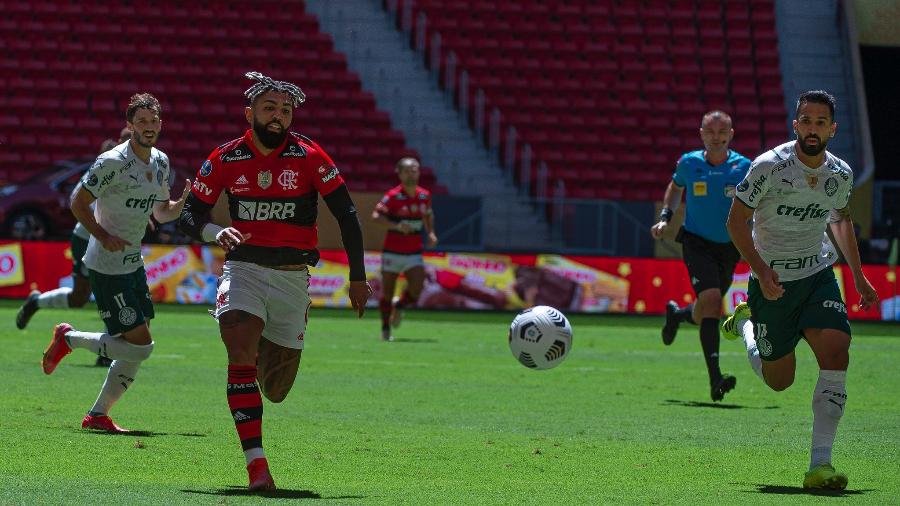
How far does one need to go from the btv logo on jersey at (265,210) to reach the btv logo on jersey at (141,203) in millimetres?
3036

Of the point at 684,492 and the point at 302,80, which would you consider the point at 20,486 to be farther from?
the point at 302,80

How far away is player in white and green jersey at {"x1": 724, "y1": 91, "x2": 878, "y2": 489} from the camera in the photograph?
8688 mm

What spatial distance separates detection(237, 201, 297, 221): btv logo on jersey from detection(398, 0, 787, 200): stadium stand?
2432 centimetres

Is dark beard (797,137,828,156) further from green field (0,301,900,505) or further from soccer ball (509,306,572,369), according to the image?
soccer ball (509,306,572,369)

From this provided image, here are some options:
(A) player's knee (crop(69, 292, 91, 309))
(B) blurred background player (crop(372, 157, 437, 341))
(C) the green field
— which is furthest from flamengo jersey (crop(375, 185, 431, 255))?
(A) player's knee (crop(69, 292, 91, 309))

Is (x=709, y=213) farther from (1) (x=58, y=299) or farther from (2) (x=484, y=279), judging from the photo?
(2) (x=484, y=279)

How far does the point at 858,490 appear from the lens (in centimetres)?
838

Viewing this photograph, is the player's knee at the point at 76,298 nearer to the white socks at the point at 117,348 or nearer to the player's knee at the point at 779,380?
the white socks at the point at 117,348

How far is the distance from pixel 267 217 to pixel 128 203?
3.16 m

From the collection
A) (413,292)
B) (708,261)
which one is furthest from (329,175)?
(413,292)

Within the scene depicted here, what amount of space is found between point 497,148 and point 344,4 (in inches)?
206

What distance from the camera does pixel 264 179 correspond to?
28.1ft

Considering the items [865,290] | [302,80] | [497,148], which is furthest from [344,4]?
[865,290]

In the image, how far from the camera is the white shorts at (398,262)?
2166 centimetres
